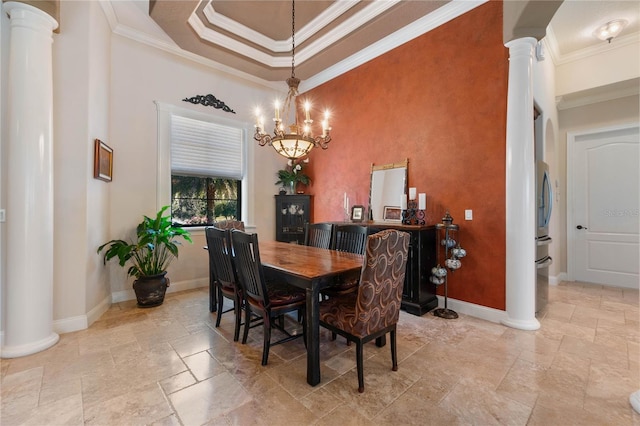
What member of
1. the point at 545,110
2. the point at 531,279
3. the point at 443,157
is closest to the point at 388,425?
the point at 531,279

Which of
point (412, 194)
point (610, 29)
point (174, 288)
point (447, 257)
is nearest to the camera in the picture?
point (447, 257)

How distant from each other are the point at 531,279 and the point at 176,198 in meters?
4.63

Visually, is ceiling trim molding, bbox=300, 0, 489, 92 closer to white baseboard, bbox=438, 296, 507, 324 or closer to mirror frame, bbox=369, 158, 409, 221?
mirror frame, bbox=369, 158, 409, 221

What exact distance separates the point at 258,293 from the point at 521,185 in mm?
2746

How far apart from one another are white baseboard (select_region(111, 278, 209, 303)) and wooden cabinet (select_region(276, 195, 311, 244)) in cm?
149

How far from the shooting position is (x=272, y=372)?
Answer: 209cm

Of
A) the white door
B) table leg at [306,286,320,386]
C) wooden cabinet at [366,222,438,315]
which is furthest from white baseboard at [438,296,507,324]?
the white door

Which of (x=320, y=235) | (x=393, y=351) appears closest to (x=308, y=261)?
(x=393, y=351)

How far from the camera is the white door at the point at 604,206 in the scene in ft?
13.7

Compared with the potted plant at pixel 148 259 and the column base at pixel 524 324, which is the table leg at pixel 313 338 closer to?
the column base at pixel 524 324

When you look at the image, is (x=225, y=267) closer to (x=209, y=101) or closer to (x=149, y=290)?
(x=149, y=290)

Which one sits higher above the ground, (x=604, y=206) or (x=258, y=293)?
(x=604, y=206)

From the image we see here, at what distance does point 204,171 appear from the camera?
4.42m

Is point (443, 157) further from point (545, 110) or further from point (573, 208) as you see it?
point (573, 208)
